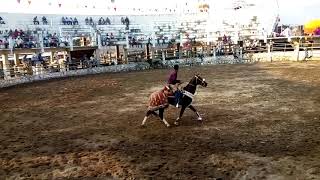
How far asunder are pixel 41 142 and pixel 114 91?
8948 mm

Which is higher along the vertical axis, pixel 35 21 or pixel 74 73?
pixel 35 21

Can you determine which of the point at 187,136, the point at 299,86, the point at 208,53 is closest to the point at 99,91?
the point at 299,86

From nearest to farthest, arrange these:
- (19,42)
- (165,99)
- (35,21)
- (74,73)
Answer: (165,99)
(19,42)
(74,73)
(35,21)

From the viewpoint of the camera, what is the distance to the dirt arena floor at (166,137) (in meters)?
8.27

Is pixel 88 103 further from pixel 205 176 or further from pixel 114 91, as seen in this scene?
pixel 205 176

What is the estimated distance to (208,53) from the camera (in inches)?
1442

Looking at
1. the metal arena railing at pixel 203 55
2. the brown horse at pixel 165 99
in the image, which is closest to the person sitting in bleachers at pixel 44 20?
the metal arena railing at pixel 203 55

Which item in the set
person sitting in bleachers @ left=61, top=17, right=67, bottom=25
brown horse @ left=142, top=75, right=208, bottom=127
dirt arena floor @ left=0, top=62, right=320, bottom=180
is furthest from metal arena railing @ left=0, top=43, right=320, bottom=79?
brown horse @ left=142, top=75, right=208, bottom=127

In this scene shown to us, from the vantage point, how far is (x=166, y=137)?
10703 mm

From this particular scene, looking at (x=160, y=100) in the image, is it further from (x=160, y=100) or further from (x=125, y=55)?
(x=125, y=55)

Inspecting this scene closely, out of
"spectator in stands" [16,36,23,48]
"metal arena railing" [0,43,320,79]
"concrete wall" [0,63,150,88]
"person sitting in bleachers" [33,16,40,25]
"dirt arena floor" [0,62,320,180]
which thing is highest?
"person sitting in bleachers" [33,16,40,25]

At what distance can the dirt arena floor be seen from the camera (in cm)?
827

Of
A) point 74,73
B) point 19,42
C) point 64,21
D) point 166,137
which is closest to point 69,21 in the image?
point 64,21

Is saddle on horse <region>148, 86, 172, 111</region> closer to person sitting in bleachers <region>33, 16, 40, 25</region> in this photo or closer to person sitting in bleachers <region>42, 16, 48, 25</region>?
person sitting in bleachers <region>33, 16, 40, 25</region>
